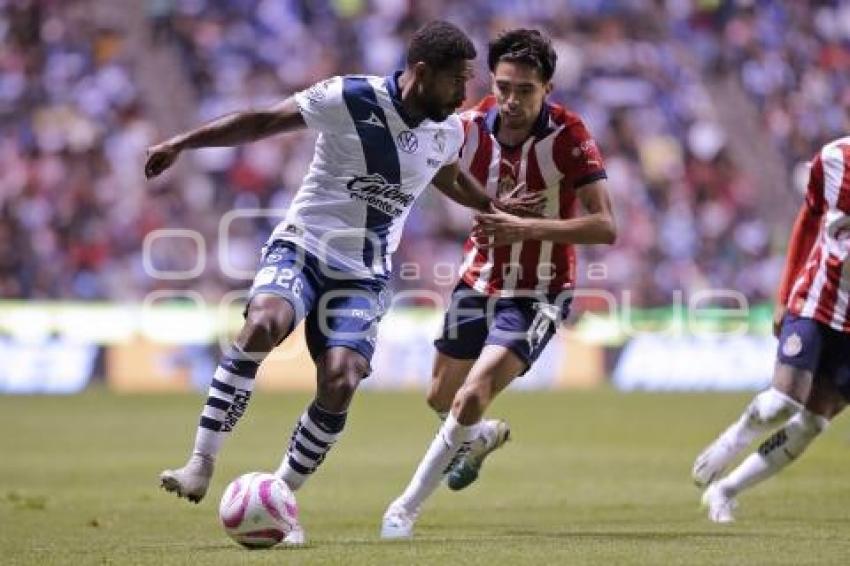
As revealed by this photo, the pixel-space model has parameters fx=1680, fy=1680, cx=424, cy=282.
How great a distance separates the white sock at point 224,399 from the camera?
7969 millimetres

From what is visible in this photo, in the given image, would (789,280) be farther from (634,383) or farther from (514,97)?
(634,383)

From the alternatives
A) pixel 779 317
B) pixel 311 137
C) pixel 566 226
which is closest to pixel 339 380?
pixel 566 226

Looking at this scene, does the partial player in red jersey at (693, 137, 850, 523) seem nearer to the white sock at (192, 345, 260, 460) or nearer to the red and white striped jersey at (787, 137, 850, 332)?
the red and white striped jersey at (787, 137, 850, 332)

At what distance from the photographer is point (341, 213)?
8523 millimetres

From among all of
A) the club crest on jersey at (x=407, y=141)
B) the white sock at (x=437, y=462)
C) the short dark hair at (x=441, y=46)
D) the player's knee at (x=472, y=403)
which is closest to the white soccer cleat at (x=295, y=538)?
the white sock at (x=437, y=462)

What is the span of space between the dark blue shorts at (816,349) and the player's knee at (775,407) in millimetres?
193

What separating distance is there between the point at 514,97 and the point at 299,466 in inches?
91.1

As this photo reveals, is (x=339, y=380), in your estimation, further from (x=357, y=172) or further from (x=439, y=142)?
(x=439, y=142)

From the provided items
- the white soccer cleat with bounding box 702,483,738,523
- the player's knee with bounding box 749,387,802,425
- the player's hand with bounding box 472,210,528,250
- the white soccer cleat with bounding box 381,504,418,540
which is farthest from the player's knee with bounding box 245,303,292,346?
the white soccer cleat with bounding box 702,483,738,523

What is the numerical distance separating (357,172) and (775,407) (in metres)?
2.75

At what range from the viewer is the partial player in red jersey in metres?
9.34

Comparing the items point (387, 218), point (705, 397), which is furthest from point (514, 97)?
point (705, 397)

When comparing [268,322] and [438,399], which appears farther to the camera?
[438,399]

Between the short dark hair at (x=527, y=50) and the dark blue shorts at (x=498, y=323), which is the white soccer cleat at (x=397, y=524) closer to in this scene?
the dark blue shorts at (x=498, y=323)
